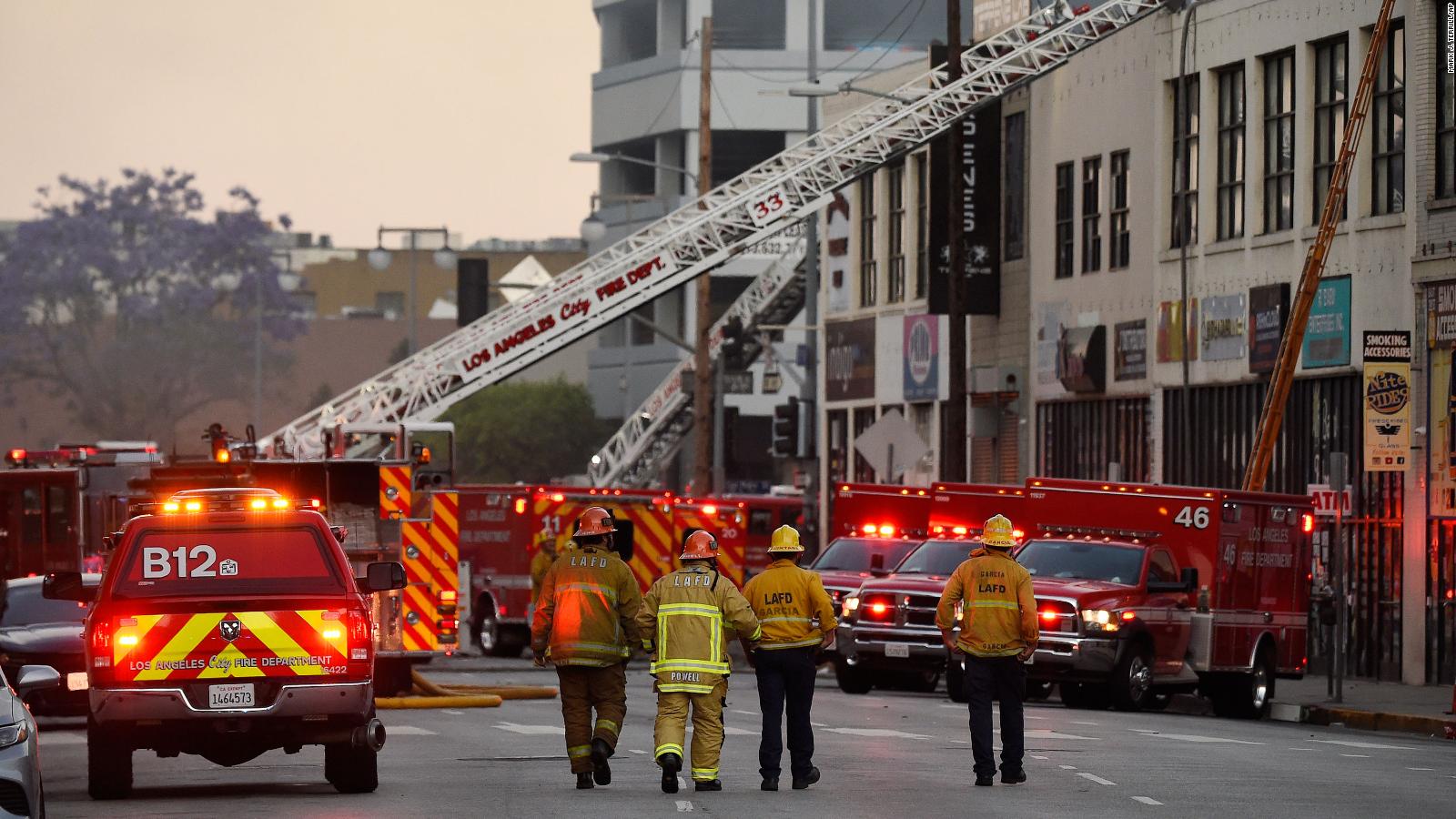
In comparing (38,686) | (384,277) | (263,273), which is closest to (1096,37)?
(38,686)

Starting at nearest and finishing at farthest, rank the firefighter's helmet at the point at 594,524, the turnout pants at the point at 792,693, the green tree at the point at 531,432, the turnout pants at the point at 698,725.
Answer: the turnout pants at the point at 698,725
the firefighter's helmet at the point at 594,524
the turnout pants at the point at 792,693
the green tree at the point at 531,432

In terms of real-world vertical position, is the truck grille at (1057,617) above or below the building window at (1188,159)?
below

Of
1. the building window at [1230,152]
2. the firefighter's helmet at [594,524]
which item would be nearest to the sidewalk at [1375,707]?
the building window at [1230,152]

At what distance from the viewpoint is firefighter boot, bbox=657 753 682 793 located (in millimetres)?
17172

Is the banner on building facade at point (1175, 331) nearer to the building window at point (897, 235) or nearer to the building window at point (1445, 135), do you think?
the building window at point (1445, 135)

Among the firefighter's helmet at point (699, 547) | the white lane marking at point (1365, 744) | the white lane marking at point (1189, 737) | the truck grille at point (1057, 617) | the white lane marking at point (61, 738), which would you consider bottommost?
the white lane marking at point (1365, 744)

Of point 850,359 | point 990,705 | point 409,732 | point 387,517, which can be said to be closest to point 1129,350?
point 850,359

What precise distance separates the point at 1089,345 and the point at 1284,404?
8.88 meters

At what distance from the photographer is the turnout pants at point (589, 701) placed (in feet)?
57.8

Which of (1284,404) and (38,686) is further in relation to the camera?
(1284,404)

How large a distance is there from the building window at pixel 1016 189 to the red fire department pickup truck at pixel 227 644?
104 feet

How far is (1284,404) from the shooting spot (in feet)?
117

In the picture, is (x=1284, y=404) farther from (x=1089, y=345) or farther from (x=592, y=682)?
(x=592, y=682)

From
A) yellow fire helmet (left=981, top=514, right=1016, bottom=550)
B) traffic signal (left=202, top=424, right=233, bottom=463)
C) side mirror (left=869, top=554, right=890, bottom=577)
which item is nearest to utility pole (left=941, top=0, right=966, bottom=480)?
side mirror (left=869, top=554, right=890, bottom=577)
